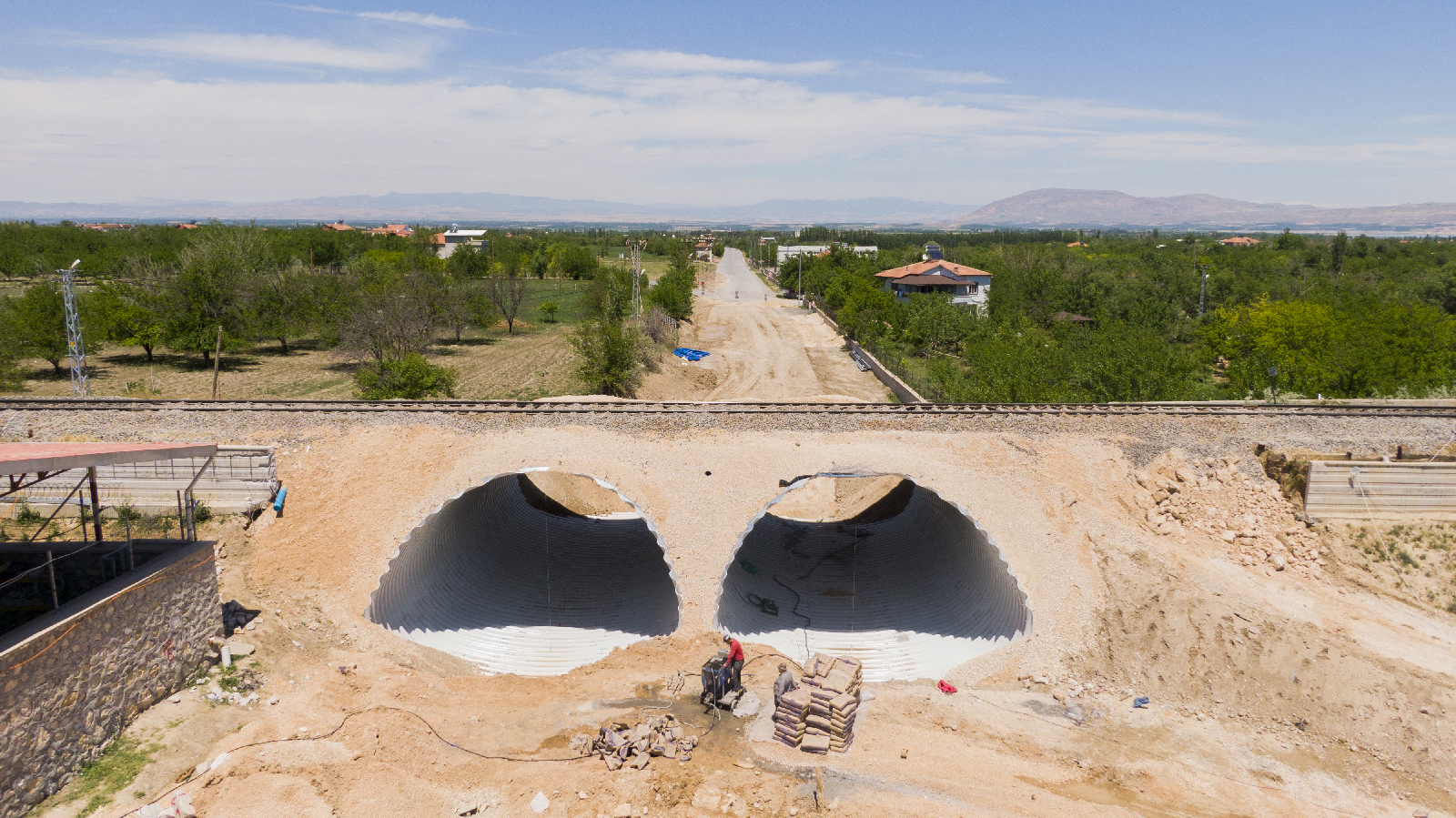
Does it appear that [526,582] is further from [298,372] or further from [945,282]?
[945,282]

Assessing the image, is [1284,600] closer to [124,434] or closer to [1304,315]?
[1304,315]

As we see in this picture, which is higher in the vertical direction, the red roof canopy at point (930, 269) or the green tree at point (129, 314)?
the red roof canopy at point (930, 269)

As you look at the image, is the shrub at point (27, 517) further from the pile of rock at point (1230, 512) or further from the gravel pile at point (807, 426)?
the pile of rock at point (1230, 512)

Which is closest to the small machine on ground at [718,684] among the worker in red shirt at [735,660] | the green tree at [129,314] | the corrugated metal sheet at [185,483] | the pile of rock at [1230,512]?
the worker in red shirt at [735,660]

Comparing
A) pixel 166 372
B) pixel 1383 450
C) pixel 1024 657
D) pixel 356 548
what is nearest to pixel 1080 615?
pixel 1024 657

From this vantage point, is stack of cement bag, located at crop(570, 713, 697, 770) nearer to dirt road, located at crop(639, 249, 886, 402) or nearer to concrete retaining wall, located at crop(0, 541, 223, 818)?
concrete retaining wall, located at crop(0, 541, 223, 818)

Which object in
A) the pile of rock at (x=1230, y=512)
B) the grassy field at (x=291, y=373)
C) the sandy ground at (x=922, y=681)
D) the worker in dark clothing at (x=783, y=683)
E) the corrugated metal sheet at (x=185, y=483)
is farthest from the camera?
the grassy field at (x=291, y=373)

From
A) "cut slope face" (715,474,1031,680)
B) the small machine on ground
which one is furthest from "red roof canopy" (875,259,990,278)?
the small machine on ground
